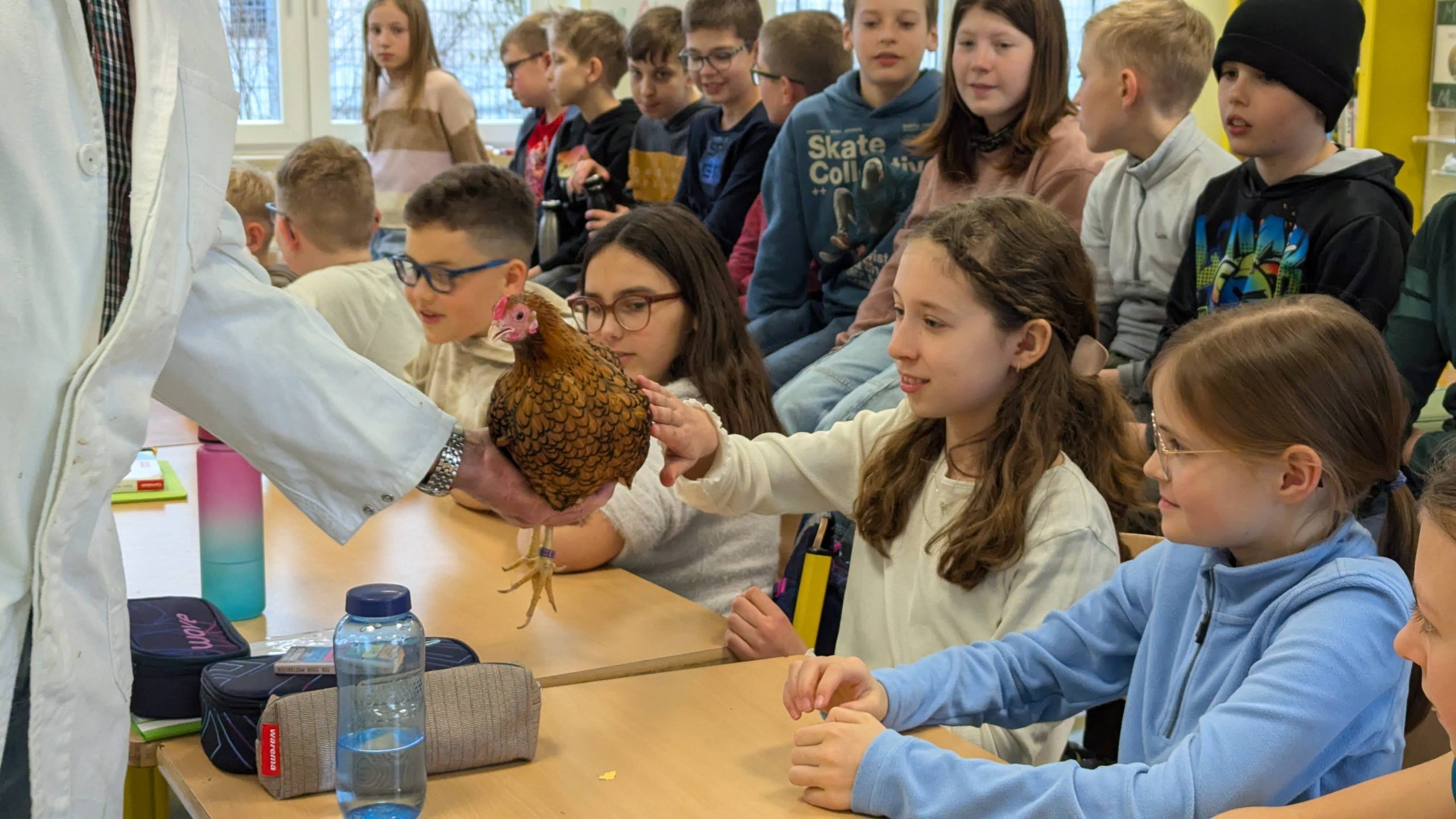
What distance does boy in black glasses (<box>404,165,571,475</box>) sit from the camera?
9.23ft

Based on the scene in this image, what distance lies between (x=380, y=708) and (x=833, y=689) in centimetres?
47

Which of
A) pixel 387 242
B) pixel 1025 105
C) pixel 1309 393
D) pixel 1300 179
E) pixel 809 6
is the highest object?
pixel 809 6

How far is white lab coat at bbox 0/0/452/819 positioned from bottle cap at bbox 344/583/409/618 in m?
0.20

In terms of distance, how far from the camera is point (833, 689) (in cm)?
144

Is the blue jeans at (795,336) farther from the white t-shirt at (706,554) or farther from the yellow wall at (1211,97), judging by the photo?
the yellow wall at (1211,97)

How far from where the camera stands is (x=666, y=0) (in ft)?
23.2

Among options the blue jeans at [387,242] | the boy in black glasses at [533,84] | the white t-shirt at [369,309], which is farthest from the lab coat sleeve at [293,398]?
the boy in black glasses at [533,84]

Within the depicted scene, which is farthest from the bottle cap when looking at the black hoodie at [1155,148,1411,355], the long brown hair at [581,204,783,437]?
the black hoodie at [1155,148,1411,355]

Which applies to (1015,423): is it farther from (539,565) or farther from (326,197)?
(326,197)

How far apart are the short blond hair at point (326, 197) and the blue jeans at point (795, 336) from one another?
3.75 ft

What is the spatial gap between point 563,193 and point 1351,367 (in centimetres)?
422

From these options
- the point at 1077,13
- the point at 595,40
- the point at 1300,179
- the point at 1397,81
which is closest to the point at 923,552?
the point at 1300,179

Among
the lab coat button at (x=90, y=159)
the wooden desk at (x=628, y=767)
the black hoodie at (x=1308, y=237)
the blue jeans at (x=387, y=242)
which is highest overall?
the lab coat button at (x=90, y=159)

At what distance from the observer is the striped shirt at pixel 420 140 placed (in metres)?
5.84
